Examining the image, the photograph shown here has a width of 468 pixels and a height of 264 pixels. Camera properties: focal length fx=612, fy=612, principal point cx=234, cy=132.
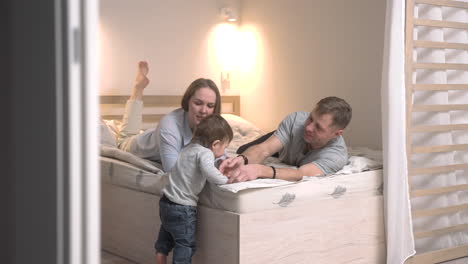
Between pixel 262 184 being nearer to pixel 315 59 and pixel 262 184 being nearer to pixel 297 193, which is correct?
pixel 297 193

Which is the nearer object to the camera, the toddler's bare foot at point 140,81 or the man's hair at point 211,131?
the man's hair at point 211,131

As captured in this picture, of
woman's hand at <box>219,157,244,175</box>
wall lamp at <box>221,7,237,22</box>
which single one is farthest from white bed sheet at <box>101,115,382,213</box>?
wall lamp at <box>221,7,237,22</box>

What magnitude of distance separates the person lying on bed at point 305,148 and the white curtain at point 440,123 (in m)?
0.39

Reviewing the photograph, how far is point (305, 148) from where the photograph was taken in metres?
3.18

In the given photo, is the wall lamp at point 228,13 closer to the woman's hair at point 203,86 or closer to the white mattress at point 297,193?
the woman's hair at point 203,86

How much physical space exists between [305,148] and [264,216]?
81 centimetres

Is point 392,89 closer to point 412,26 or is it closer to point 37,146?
point 412,26

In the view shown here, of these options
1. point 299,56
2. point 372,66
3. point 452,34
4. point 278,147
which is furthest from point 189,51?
point 452,34

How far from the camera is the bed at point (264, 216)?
243 centimetres

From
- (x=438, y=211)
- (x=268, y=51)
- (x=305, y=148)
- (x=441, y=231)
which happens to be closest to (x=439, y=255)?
(x=441, y=231)

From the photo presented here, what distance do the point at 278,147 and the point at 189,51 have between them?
1.82 m

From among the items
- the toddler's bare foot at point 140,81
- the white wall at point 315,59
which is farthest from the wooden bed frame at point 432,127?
the toddler's bare foot at point 140,81

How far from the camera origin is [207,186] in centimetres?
255

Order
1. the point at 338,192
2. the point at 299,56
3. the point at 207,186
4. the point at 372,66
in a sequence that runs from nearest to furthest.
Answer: the point at 207,186 < the point at 338,192 < the point at 372,66 < the point at 299,56
